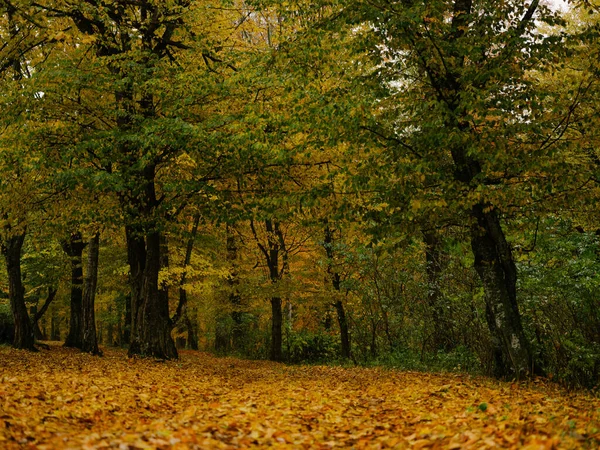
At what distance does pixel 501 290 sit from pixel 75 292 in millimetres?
Answer: 17537

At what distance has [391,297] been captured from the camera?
52.9ft

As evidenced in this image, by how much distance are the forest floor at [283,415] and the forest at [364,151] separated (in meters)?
2.69

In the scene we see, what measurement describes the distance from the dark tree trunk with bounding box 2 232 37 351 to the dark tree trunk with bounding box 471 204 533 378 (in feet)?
43.4

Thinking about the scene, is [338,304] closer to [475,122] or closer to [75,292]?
[75,292]

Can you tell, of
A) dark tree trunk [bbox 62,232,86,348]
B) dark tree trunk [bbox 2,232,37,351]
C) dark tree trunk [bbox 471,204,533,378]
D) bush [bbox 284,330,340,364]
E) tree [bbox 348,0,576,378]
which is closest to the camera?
tree [bbox 348,0,576,378]

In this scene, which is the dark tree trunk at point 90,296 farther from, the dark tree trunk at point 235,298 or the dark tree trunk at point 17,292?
the dark tree trunk at point 235,298

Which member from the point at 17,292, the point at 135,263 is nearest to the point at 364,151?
the point at 135,263

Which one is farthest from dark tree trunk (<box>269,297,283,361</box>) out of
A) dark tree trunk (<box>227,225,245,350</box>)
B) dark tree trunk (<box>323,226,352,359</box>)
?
dark tree trunk (<box>323,226,352,359</box>)

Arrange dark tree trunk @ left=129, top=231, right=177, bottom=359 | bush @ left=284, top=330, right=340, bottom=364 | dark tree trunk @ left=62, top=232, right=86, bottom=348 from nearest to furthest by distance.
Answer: dark tree trunk @ left=129, top=231, right=177, bottom=359 → dark tree trunk @ left=62, top=232, right=86, bottom=348 → bush @ left=284, top=330, right=340, bottom=364

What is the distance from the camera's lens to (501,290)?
920cm

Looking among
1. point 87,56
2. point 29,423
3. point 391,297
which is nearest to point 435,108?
point 29,423

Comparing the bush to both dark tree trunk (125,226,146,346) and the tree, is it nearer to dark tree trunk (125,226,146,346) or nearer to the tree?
dark tree trunk (125,226,146,346)

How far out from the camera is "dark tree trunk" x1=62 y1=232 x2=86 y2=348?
20188mm

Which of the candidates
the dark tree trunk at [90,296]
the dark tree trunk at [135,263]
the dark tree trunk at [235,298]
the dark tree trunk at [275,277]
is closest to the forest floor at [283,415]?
the dark tree trunk at [135,263]
